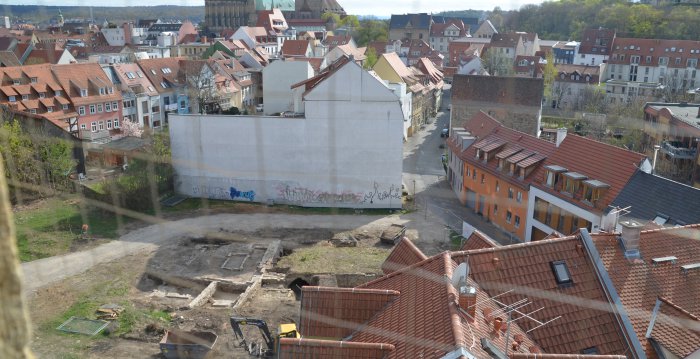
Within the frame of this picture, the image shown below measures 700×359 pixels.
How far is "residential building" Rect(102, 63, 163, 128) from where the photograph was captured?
8633 mm

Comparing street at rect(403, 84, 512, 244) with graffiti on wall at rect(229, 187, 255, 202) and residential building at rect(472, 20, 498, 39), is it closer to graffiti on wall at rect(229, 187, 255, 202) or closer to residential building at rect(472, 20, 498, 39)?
graffiti on wall at rect(229, 187, 255, 202)

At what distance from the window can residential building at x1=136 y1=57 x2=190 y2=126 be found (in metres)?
8.13

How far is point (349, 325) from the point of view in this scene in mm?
2098

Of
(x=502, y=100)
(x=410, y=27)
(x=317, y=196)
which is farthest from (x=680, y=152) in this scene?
(x=410, y=27)

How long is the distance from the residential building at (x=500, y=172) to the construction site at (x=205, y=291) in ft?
2.97

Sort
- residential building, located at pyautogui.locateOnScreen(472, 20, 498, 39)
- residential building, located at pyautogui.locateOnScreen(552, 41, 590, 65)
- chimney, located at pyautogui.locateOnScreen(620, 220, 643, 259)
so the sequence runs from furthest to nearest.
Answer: residential building, located at pyautogui.locateOnScreen(472, 20, 498, 39) < residential building, located at pyautogui.locateOnScreen(552, 41, 590, 65) < chimney, located at pyautogui.locateOnScreen(620, 220, 643, 259)

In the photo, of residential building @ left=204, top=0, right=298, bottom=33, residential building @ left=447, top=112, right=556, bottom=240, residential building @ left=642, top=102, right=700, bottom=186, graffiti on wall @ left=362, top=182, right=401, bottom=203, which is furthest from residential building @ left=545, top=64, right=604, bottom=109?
residential building @ left=204, top=0, right=298, bottom=33

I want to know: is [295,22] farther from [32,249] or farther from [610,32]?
[32,249]

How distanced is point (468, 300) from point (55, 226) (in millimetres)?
4554

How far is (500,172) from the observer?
17.7 ft

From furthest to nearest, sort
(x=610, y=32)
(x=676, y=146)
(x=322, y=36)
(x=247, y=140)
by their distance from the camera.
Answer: (x=322, y=36) < (x=610, y=32) < (x=676, y=146) < (x=247, y=140)

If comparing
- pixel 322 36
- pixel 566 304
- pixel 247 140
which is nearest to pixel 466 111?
pixel 247 140

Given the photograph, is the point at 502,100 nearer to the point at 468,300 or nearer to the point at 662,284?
the point at 662,284

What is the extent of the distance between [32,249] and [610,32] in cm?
1346
